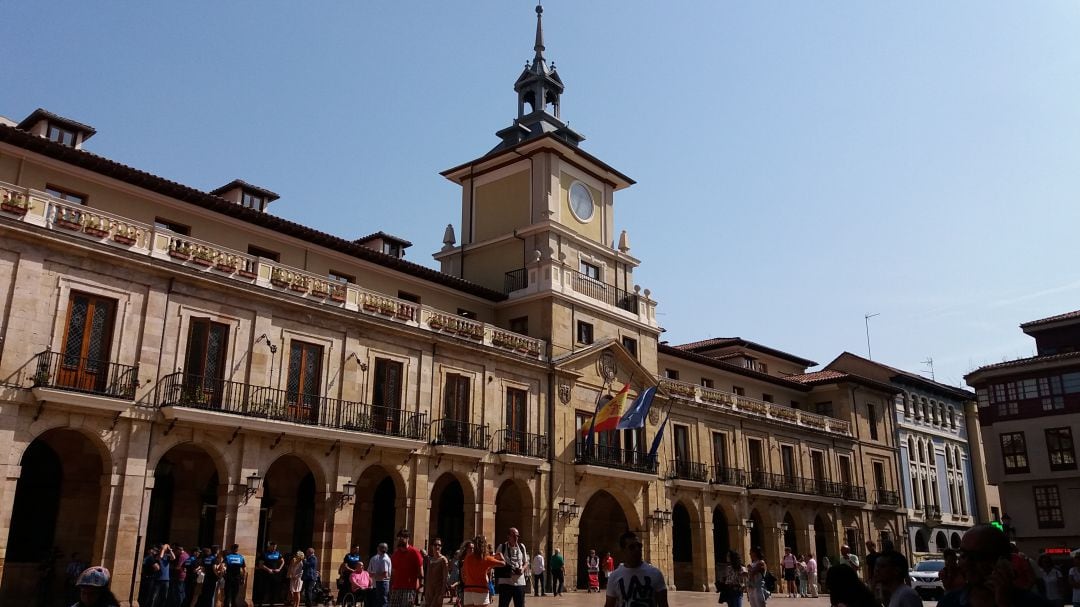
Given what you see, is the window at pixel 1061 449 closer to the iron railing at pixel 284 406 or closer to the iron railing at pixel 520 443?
the iron railing at pixel 520 443

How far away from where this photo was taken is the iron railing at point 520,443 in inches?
1147

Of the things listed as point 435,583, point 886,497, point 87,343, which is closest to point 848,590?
point 435,583

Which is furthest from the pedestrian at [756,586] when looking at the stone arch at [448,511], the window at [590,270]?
the window at [590,270]

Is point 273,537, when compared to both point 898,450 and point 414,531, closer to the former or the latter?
point 414,531

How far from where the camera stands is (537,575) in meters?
27.8

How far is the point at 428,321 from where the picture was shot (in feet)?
91.8

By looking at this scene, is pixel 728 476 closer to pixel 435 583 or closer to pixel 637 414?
pixel 637 414

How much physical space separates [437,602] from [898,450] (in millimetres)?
45012

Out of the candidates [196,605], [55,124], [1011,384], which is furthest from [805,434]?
[55,124]

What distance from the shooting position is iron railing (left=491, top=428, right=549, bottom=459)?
95.6 feet

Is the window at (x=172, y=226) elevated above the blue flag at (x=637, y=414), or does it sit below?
above

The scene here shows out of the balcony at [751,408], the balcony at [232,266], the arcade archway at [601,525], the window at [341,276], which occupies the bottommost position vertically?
the arcade archway at [601,525]

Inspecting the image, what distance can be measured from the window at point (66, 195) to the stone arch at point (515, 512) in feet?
50.2

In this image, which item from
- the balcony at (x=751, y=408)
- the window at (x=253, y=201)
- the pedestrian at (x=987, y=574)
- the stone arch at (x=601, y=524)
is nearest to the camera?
the pedestrian at (x=987, y=574)
